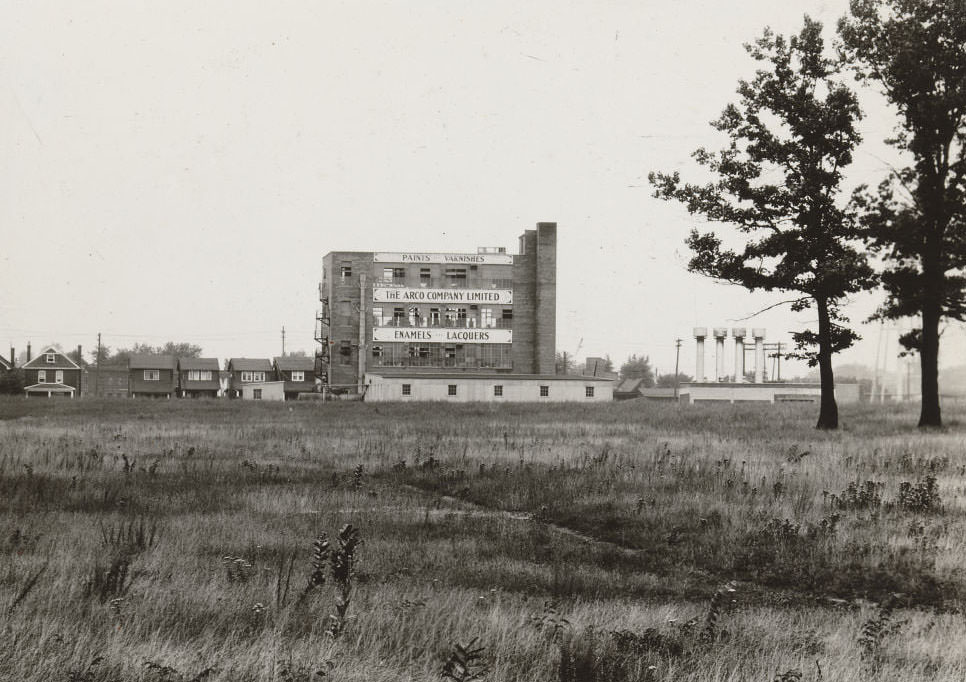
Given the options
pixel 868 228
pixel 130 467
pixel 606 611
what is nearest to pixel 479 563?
pixel 606 611

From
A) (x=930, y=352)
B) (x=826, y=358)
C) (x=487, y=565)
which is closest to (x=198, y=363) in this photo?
(x=826, y=358)

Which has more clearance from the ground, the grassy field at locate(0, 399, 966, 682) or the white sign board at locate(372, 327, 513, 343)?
the white sign board at locate(372, 327, 513, 343)

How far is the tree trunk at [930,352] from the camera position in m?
29.8

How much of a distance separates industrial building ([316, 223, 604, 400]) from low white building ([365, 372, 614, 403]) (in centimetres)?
590

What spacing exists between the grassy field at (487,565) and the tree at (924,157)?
29.9 ft

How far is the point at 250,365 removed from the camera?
109 metres

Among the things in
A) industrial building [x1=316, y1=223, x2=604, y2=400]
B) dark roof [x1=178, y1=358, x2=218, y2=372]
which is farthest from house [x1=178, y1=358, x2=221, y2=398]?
industrial building [x1=316, y1=223, x2=604, y2=400]

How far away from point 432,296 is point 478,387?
11.3 metres

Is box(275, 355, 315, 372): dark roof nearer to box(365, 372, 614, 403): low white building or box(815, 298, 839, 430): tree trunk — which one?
box(365, 372, 614, 403): low white building

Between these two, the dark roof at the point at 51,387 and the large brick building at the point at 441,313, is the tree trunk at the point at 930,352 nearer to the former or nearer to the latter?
the large brick building at the point at 441,313

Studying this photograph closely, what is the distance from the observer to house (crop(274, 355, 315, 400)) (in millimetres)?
102188

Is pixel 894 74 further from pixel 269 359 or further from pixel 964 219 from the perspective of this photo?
pixel 269 359

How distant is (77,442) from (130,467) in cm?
842

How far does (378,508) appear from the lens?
47.5 feet
